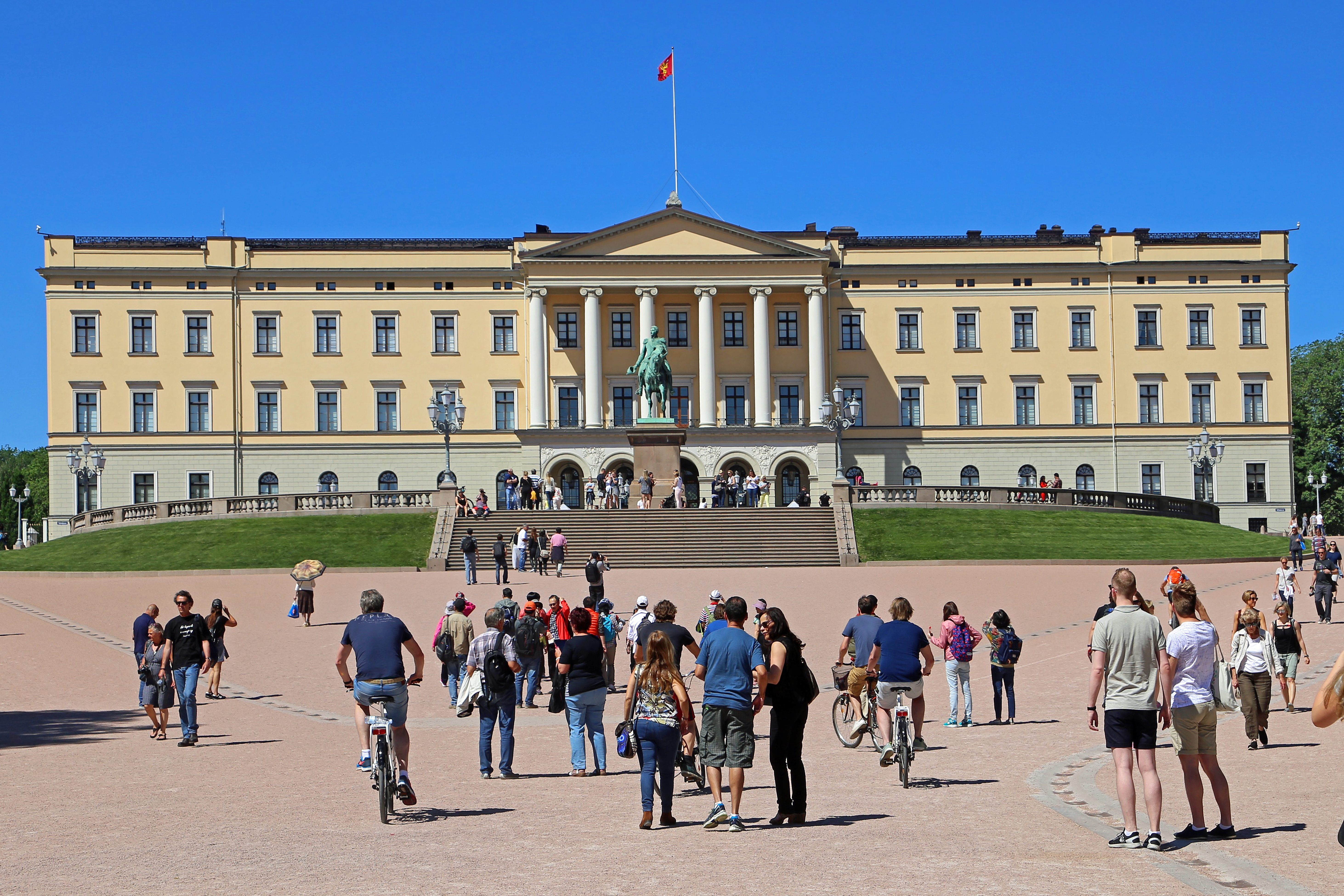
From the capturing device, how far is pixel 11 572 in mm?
50875

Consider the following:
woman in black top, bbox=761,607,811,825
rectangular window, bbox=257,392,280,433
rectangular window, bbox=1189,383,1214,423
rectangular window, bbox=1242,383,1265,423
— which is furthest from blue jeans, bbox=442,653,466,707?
rectangular window, bbox=1242,383,1265,423

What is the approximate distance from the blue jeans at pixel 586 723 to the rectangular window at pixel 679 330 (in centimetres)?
6267

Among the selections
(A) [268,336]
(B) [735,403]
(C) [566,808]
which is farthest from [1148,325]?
(C) [566,808]

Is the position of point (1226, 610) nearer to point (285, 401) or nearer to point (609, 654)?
point (609, 654)

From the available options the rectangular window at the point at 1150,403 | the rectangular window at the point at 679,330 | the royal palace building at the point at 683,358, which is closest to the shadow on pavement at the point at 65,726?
the royal palace building at the point at 683,358

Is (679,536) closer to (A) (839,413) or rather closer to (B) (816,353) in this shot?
(A) (839,413)

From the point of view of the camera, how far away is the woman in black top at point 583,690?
14.7 m

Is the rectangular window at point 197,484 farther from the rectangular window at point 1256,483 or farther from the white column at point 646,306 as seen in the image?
the rectangular window at point 1256,483

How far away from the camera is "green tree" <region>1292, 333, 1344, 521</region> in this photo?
3947 inches

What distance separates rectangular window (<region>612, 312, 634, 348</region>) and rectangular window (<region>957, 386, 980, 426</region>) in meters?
17.2

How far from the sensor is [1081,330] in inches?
3140

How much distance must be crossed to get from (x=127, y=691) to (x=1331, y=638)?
71.0 feet

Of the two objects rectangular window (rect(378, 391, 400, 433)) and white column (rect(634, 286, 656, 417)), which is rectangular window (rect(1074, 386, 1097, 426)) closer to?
white column (rect(634, 286, 656, 417))

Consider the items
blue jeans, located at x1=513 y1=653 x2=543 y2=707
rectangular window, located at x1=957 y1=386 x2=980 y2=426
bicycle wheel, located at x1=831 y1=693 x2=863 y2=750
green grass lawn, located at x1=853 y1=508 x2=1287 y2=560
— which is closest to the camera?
bicycle wheel, located at x1=831 y1=693 x2=863 y2=750
